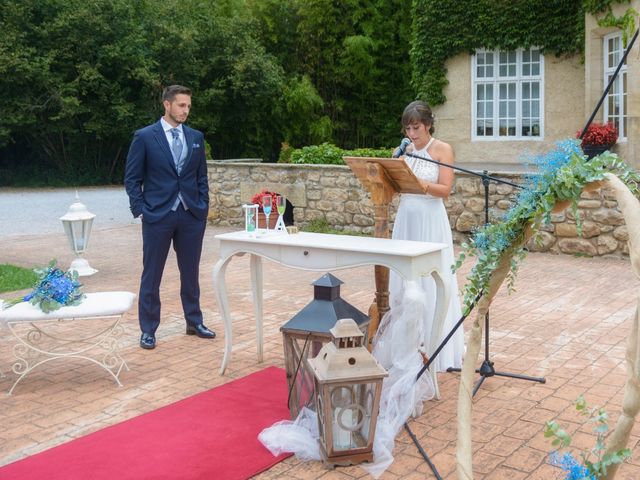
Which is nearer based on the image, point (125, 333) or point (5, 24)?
point (125, 333)

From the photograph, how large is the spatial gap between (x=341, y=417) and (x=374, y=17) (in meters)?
21.4

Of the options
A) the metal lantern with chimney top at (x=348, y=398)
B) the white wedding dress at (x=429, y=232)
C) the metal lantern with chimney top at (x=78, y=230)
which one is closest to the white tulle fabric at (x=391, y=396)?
the metal lantern with chimney top at (x=348, y=398)

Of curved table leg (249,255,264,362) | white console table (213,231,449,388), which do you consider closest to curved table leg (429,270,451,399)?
white console table (213,231,449,388)

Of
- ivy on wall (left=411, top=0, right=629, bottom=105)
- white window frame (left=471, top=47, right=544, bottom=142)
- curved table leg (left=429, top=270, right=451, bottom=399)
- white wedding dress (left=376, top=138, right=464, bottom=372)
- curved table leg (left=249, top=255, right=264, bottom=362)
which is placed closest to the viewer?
curved table leg (left=429, top=270, right=451, bottom=399)

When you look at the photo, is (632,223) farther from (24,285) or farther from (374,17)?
(374,17)

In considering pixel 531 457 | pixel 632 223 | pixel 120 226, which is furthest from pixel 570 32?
pixel 632 223

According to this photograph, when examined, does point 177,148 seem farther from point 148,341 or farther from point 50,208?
point 50,208

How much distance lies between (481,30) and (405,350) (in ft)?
50.9

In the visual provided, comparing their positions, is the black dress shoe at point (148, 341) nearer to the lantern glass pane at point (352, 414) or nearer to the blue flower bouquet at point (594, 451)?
the lantern glass pane at point (352, 414)

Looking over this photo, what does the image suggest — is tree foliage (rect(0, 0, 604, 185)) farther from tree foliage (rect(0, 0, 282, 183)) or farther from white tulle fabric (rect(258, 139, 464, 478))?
white tulle fabric (rect(258, 139, 464, 478))

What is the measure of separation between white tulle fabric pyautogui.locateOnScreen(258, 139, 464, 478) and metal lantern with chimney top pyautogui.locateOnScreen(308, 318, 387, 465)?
0.11 meters

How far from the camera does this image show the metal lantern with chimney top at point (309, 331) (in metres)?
4.15

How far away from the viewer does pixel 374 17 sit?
23625mm

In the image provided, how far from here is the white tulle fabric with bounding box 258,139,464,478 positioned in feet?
12.7
